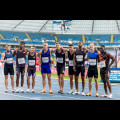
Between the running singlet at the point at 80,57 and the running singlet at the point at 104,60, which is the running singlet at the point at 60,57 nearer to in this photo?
the running singlet at the point at 80,57

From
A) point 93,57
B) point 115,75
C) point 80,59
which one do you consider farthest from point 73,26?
point 93,57

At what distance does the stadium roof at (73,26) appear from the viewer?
44969 millimetres

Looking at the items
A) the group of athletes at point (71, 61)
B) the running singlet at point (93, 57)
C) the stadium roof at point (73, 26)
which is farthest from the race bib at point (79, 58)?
the stadium roof at point (73, 26)

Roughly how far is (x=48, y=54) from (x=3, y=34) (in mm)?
38702

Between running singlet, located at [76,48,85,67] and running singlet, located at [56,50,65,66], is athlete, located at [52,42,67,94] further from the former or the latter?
running singlet, located at [76,48,85,67]

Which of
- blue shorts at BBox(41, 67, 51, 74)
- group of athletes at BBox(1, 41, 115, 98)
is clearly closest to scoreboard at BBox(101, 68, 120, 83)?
group of athletes at BBox(1, 41, 115, 98)

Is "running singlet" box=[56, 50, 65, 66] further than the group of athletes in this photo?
Yes

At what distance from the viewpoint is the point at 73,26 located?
154 feet

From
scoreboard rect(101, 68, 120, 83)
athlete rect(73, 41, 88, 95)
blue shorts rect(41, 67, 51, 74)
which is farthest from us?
scoreboard rect(101, 68, 120, 83)

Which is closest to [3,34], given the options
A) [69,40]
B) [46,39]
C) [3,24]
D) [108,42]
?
[3,24]

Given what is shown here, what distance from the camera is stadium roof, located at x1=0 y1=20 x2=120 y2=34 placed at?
4497 cm

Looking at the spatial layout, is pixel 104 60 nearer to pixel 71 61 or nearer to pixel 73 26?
pixel 71 61

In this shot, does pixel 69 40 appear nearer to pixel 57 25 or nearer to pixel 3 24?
pixel 57 25

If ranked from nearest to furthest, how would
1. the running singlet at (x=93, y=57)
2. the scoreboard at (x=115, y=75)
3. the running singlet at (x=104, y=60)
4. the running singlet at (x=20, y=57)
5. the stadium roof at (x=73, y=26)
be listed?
1. the running singlet at (x=104, y=60)
2. the running singlet at (x=93, y=57)
3. the running singlet at (x=20, y=57)
4. the scoreboard at (x=115, y=75)
5. the stadium roof at (x=73, y=26)
